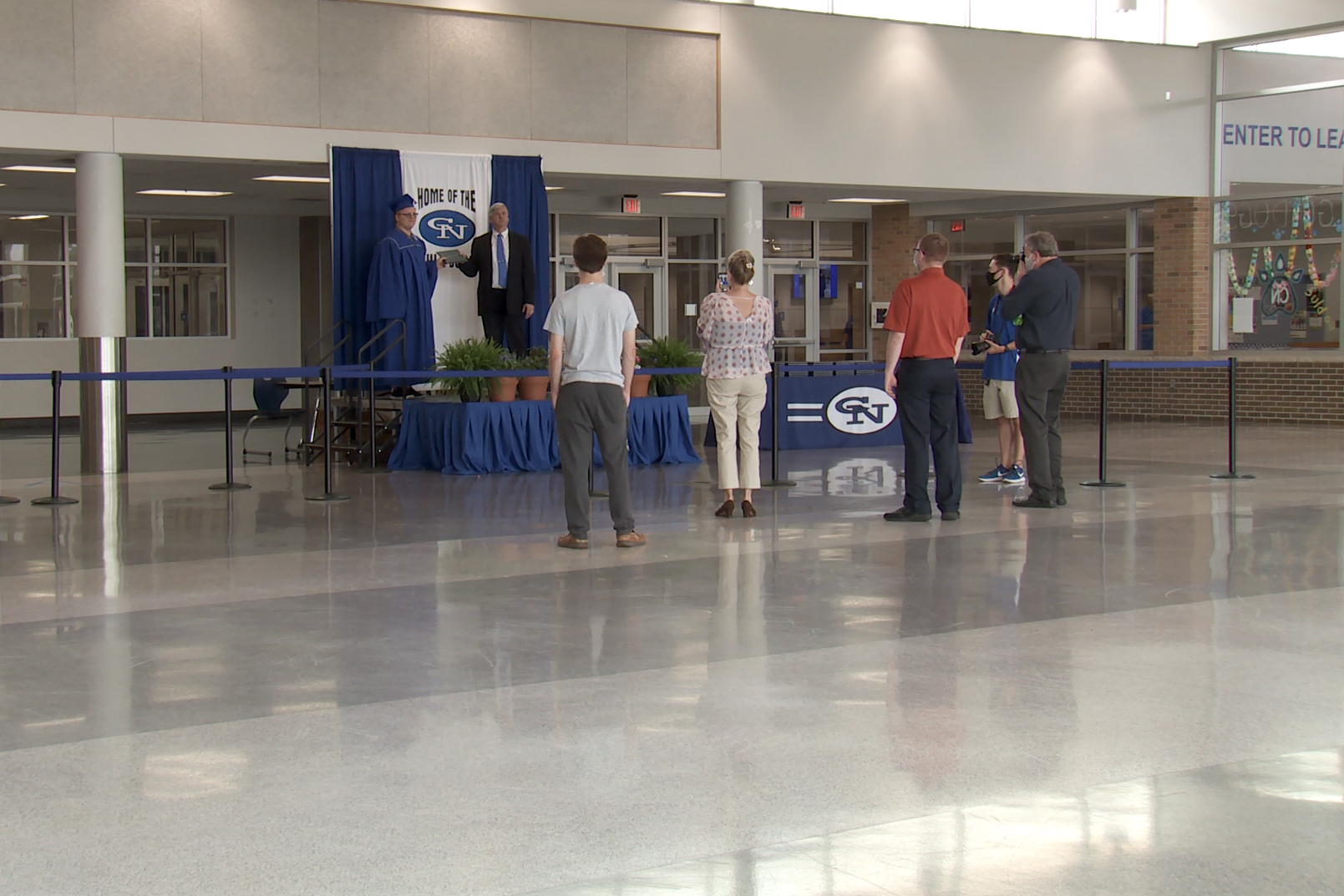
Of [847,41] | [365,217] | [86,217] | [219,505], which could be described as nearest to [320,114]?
[365,217]

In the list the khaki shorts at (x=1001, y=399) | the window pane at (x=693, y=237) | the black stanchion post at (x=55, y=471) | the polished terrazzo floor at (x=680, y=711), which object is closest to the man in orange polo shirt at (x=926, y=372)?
the polished terrazzo floor at (x=680, y=711)

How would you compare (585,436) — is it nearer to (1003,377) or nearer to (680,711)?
(680,711)

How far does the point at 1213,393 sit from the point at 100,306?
1441 centimetres

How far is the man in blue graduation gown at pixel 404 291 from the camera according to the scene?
13.9m

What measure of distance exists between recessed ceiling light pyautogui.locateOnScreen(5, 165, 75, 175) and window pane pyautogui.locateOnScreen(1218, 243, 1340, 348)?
14960mm

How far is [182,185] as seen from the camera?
734 inches

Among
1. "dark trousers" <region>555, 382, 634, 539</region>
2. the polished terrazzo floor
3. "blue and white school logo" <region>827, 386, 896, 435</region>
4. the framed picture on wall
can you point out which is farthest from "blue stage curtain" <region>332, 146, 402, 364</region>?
the framed picture on wall

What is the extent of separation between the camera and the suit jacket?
47.8ft

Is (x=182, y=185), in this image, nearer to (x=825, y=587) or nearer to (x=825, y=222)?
(x=825, y=222)

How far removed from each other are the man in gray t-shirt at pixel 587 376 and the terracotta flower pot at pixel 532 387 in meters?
4.99

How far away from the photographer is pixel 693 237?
2188 centimetres

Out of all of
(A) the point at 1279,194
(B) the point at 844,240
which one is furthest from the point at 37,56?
(A) the point at 1279,194

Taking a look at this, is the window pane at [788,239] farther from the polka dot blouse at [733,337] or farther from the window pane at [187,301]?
the polka dot blouse at [733,337]

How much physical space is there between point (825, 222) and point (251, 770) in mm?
19533
